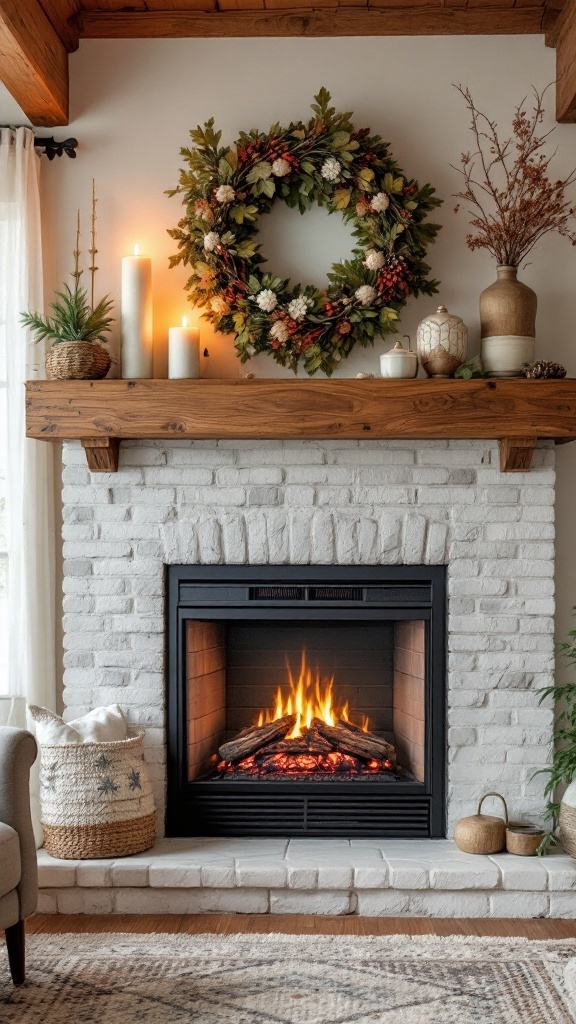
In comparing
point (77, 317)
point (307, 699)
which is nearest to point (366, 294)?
point (77, 317)

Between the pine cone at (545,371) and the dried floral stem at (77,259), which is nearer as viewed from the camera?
the pine cone at (545,371)

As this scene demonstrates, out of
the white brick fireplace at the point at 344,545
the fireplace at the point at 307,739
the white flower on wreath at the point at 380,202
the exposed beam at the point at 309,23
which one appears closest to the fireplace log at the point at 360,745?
the fireplace at the point at 307,739

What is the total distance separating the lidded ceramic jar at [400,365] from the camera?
3.14 m

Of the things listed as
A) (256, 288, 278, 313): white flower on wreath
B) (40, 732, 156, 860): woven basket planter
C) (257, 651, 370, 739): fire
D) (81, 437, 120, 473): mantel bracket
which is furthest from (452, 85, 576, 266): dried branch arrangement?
(40, 732, 156, 860): woven basket planter

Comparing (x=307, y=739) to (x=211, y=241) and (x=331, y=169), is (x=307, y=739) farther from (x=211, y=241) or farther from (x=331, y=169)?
(x=331, y=169)

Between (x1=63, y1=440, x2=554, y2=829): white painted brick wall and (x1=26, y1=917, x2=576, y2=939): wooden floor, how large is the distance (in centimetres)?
41

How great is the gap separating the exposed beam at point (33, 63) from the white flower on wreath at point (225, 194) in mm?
600

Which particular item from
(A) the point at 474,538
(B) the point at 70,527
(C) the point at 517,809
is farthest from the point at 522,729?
(B) the point at 70,527

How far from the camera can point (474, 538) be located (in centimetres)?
326

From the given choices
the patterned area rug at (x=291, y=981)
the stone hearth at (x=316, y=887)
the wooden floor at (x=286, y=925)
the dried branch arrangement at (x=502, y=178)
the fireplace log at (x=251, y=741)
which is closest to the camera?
the patterned area rug at (x=291, y=981)

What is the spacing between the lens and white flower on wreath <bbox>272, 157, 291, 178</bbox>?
324 cm

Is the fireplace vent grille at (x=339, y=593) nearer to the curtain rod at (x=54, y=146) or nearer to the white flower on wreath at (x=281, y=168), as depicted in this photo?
the white flower on wreath at (x=281, y=168)

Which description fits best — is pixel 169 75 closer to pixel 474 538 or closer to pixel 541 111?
pixel 541 111

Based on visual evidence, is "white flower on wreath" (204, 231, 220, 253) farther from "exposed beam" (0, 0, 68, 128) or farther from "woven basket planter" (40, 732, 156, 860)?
"woven basket planter" (40, 732, 156, 860)
